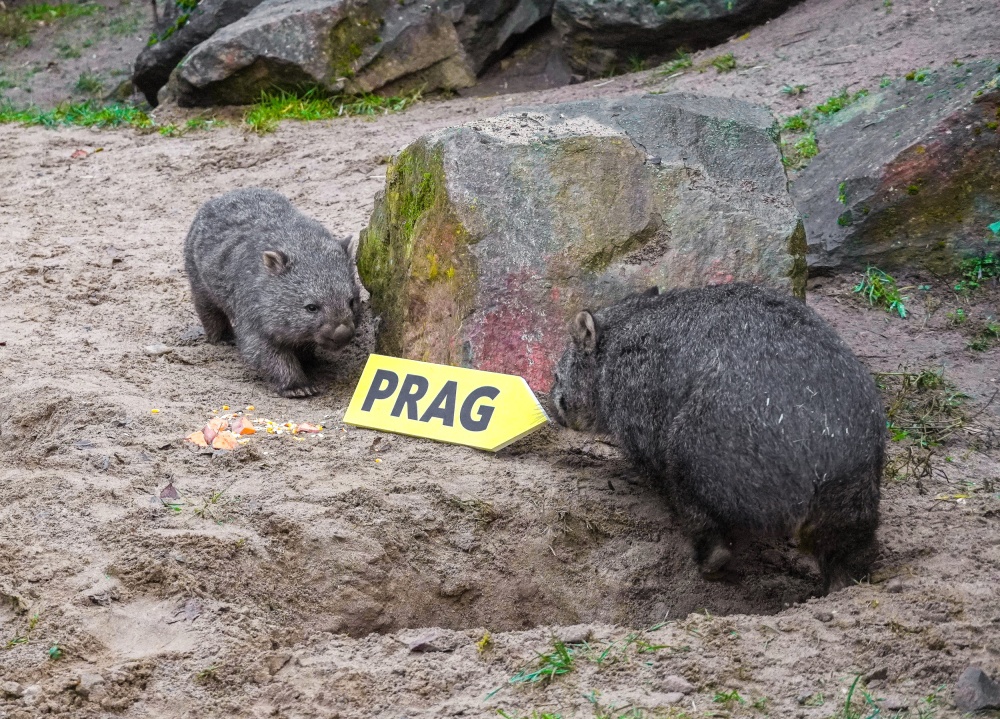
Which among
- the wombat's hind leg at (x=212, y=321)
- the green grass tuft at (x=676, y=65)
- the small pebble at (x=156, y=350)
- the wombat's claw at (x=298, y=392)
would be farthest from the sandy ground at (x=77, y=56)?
the wombat's claw at (x=298, y=392)

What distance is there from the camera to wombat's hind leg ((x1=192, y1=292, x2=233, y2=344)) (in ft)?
21.7

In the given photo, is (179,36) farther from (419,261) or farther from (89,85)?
(419,261)

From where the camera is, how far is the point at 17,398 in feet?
17.0

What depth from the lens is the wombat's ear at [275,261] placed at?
6.01m

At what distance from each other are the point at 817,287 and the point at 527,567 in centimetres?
319

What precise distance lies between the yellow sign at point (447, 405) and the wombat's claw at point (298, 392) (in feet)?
2.05

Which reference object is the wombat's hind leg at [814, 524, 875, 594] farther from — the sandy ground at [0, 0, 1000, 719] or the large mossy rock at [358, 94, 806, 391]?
the large mossy rock at [358, 94, 806, 391]

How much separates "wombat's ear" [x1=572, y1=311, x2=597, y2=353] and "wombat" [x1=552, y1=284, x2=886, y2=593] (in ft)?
1.05

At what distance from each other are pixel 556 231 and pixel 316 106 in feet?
20.4

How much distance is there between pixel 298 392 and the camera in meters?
5.89

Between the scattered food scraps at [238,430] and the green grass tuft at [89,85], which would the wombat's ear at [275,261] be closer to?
the scattered food scraps at [238,430]

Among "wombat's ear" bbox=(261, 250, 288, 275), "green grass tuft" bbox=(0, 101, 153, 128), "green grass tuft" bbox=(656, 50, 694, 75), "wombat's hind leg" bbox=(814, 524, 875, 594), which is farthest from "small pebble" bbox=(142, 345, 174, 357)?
"green grass tuft" bbox=(656, 50, 694, 75)

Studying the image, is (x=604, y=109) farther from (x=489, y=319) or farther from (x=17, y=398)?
(x=17, y=398)

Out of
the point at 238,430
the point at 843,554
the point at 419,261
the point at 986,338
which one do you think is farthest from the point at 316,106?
the point at 843,554
